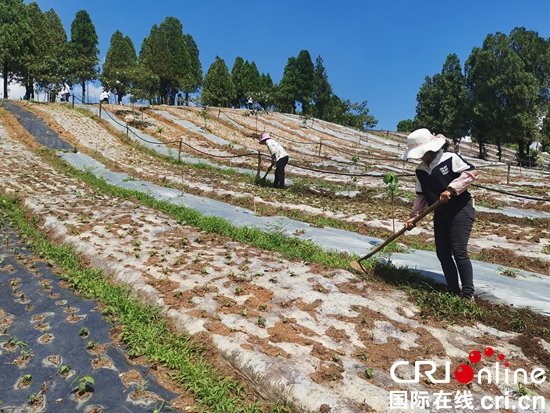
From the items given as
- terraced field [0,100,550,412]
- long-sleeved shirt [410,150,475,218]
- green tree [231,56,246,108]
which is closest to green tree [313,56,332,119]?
green tree [231,56,246,108]

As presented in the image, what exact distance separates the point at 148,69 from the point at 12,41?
1066 cm

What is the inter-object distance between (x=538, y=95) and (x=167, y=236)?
3195 cm

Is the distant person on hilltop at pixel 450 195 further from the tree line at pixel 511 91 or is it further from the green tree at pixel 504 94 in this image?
the green tree at pixel 504 94

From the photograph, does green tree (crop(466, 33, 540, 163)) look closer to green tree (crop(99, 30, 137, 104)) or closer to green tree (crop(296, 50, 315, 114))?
green tree (crop(296, 50, 315, 114))

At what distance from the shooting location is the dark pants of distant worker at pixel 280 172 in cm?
1101

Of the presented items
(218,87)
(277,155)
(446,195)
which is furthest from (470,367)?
(218,87)

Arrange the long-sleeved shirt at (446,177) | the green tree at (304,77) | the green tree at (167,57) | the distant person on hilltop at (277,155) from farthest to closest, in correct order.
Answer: the green tree at (304,77), the green tree at (167,57), the distant person on hilltop at (277,155), the long-sleeved shirt at (446,177)

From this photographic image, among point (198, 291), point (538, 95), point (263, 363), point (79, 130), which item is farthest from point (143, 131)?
point (538, 95)

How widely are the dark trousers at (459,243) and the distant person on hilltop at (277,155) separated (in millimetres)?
6957

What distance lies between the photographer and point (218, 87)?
136 ft

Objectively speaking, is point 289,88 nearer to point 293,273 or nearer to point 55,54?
point 55,54

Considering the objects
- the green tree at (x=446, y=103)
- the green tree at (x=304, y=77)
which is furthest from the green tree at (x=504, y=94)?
the green tree at (x=304, y=77)

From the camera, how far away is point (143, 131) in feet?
71.4

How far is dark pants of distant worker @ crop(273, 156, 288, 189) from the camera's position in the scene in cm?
1101
